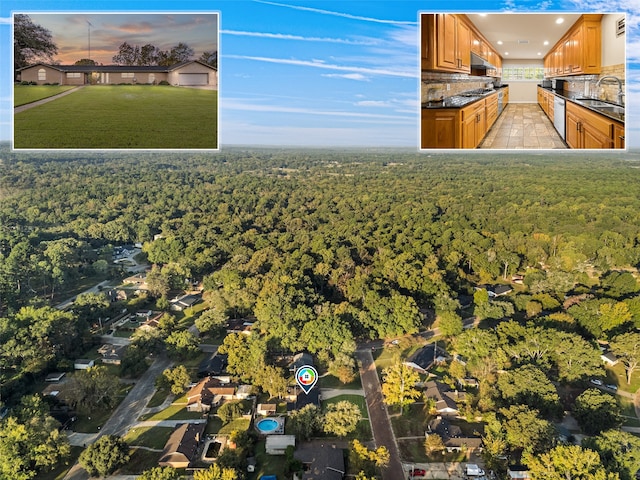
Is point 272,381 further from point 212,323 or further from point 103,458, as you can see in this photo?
point 212,323

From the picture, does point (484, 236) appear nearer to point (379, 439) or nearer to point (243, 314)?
point (243, 314)

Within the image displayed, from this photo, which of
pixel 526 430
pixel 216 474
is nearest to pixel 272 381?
pixel 216 474

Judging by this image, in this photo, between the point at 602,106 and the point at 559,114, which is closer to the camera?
the point at 602,106

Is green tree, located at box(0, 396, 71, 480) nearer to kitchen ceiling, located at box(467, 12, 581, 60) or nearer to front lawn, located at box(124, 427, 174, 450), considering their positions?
front lawn, located at box(124, 427, 174, 450)

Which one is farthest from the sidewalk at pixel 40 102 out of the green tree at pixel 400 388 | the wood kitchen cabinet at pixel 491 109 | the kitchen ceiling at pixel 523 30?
the green tree at pixel 400 388

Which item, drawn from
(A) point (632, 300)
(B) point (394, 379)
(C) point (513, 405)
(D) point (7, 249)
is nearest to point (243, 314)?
(B) point (394, 379)

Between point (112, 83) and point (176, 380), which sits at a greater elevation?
point (112, 83)
